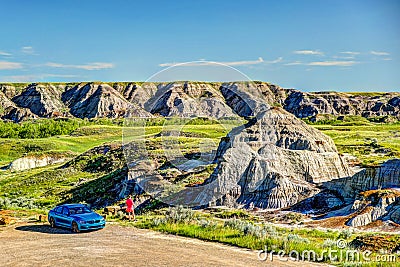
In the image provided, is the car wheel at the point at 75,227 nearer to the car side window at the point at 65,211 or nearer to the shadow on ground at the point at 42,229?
the shadow on ground at the point at 42,229

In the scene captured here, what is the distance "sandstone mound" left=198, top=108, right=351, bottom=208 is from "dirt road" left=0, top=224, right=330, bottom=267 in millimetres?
10791

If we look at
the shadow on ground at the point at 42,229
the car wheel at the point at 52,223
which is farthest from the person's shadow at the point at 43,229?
the car wheel at the point at 52,223

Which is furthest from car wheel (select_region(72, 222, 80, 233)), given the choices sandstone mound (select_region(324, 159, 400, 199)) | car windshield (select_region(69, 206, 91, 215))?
sandstone mound (select_region(324, 159, 400, 199))

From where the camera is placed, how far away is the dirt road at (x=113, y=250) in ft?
50.7

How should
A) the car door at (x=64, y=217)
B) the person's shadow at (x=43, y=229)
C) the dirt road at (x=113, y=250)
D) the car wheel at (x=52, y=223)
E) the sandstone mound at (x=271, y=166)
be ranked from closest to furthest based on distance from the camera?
the dirt road at (x=113, y=250)
the person's shadow at (x=43, y=229)
the car door at (x=64, y=217)
the car wheel at (x=52, y=223)
the sandstone mound at (x=271, y=166)

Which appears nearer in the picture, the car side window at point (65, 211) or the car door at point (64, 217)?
the car door at point (64, 217)

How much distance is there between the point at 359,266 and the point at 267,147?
1941cm

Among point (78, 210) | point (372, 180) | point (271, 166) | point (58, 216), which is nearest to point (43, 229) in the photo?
point (58, 216)

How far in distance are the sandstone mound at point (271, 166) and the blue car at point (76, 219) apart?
1095cm

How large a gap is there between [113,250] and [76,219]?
149 inches

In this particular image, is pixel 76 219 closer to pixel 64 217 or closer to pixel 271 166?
pixel 64 217

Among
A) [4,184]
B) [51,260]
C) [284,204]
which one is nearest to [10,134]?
[4,184]

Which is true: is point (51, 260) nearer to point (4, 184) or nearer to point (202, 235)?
point (202, 235)

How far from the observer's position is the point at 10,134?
12769 centimetres
